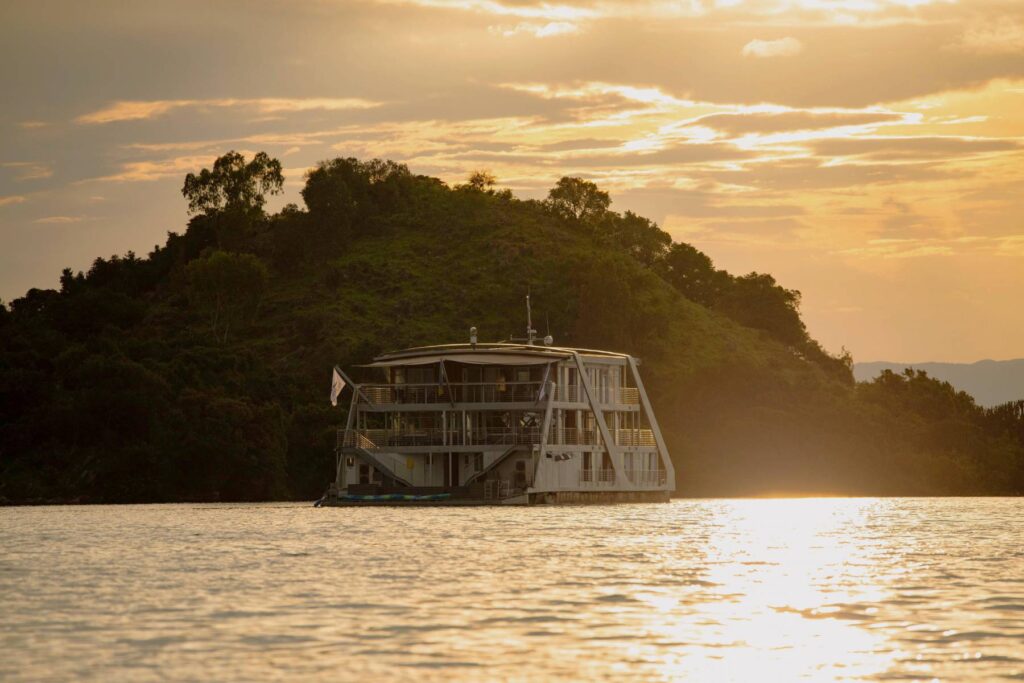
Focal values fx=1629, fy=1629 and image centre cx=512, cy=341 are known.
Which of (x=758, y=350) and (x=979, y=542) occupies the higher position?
(x=758, y=350)

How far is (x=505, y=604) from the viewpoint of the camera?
36531 millimetres

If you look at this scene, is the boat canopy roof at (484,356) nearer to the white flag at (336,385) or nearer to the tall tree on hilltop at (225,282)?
the white flag at (336,385)

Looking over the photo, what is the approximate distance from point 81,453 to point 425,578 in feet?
254

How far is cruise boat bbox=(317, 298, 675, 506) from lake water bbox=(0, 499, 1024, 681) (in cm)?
2108

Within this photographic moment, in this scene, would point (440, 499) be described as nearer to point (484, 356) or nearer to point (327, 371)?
point (484, 356)

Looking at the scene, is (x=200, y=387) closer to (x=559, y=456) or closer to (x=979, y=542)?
(x=559, y=456)

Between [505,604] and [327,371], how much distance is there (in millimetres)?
118901

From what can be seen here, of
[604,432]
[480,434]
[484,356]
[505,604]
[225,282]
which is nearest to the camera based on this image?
[505,604]

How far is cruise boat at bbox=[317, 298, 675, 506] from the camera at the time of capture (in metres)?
91.5

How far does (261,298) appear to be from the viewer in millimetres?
185625

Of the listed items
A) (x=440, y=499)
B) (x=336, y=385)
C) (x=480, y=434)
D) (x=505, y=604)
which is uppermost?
(x=336, y=385)

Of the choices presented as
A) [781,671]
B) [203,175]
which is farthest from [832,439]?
[781,671]

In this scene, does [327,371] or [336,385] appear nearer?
[336,385]

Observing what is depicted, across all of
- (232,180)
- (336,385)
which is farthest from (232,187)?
(336,385)
